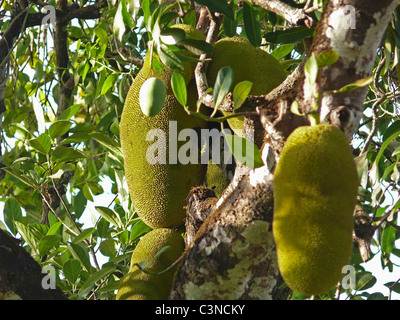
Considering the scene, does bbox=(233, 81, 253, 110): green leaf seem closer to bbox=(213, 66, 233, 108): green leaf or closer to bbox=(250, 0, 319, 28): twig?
bbox=(213, 66, 233, 108): green leaf

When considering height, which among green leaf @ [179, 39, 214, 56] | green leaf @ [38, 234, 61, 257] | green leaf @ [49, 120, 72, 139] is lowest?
green leaf @ [38, 234, 61, 257]

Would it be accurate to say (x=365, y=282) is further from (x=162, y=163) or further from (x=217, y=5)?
(x=217, y=5)

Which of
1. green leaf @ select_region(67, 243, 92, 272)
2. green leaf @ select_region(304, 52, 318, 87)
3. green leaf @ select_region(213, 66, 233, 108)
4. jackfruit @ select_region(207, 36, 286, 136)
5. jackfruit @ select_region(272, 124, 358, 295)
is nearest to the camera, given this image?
jackfruit @ select_region(272, 124, 358, 295)

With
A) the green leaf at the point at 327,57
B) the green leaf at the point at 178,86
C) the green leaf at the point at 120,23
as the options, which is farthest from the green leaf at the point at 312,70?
the green leaf at the point at 120,23

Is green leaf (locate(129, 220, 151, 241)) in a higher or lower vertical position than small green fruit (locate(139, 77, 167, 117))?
lower

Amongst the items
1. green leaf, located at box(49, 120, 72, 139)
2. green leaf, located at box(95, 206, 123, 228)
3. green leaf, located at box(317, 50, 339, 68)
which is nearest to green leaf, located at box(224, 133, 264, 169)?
green leaf, located at box(317, 50, 339, 68)

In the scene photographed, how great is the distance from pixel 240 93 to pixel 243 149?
0.37ft

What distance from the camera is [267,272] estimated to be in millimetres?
975

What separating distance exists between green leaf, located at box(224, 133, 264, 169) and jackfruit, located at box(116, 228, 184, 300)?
290 millimetres

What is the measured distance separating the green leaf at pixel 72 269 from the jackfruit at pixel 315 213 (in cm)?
87

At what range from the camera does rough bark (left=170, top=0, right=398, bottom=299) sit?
90cm

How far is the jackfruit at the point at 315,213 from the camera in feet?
2.38

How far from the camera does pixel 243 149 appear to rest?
35.1 inches

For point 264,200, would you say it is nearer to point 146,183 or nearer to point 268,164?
point 268,164
